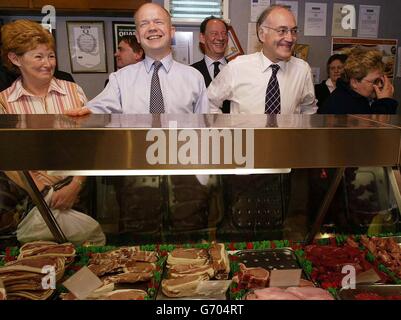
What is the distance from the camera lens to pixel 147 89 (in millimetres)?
2238

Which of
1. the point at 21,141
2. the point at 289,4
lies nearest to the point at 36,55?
the point at 21,141

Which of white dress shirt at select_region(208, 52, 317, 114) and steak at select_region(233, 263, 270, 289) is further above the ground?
white dress shirt at select_region(208, 52, 317, 114)

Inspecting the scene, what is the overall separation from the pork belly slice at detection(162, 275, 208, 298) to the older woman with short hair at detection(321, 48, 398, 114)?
155 cm

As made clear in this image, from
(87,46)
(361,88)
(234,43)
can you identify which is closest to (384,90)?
(361,88)

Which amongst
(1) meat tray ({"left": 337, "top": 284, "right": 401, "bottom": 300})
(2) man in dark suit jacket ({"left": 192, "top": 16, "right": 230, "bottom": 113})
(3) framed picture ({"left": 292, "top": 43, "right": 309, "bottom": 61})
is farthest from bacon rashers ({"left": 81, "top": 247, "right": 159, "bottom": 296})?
(3) framed picture ({"left": 292, "top": 43, "right": 309, "bottom": 61})

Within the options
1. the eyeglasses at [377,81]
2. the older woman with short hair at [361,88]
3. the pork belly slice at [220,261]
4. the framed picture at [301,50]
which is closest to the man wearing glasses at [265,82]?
the older woman with short hair at [361,88]

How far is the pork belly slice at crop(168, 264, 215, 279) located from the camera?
5.19 ft

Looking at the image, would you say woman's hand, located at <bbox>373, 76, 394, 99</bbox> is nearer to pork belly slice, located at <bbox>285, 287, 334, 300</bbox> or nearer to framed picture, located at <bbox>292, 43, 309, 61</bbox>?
pork belly slice, located at <bbox>285, 287, 334, 300</bbox>

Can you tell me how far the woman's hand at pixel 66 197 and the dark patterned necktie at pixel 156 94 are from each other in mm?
Result: 591

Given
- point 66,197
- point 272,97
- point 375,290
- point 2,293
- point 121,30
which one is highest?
point 121,30

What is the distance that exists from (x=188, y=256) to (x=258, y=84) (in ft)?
4.35

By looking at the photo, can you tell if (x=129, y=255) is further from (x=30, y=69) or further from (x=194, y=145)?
(x=30, y=69)
